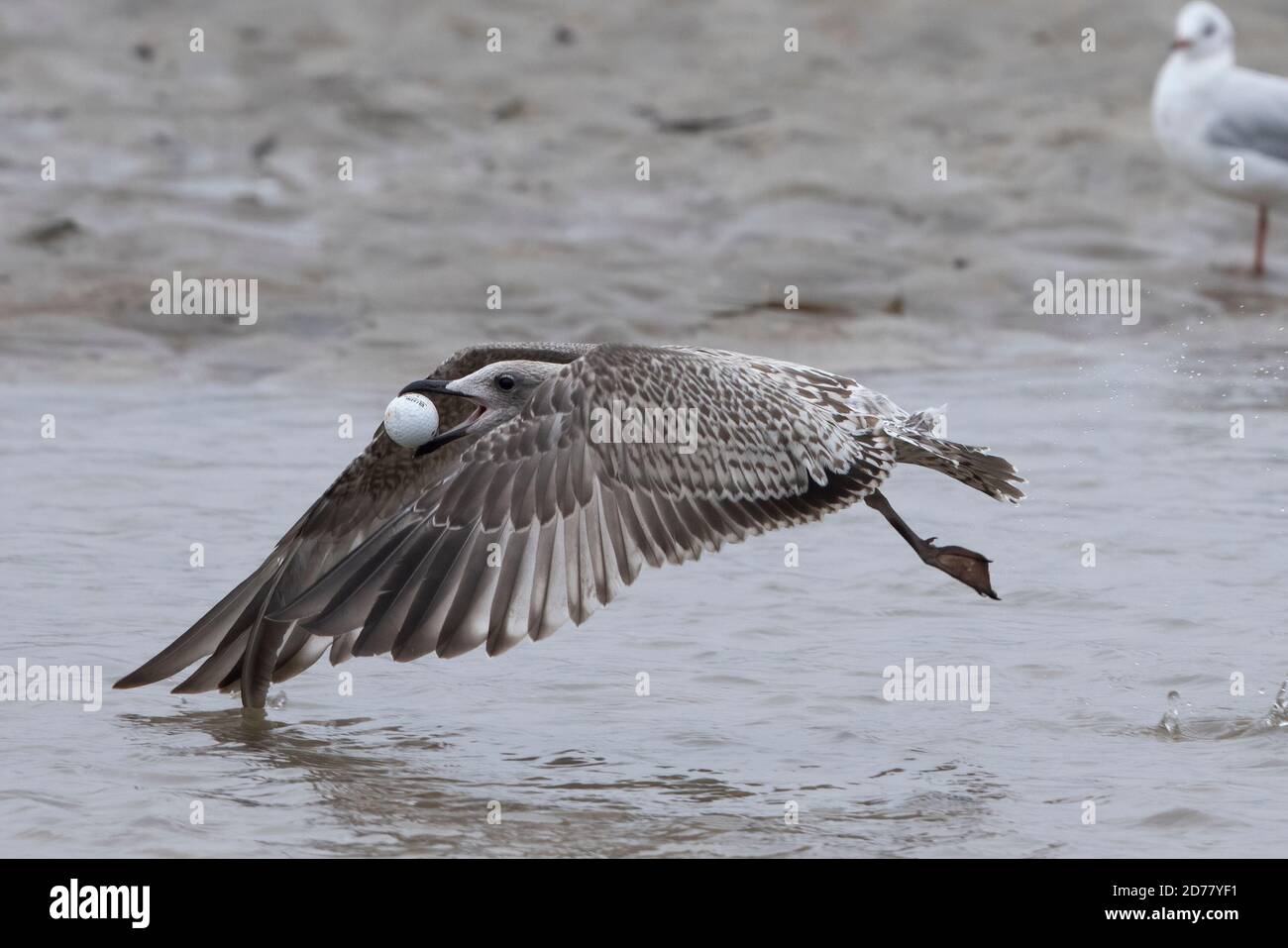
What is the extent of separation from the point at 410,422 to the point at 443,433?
125mm

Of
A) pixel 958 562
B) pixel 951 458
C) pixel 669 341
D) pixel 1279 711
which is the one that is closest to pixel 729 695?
pixel 958 562

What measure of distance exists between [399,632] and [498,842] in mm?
640

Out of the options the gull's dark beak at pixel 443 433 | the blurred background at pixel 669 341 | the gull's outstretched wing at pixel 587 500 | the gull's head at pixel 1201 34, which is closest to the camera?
the gull's outstretched wing at pixel 587 500

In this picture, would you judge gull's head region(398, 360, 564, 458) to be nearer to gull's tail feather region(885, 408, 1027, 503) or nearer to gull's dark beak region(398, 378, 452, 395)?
gull's dark beak region(398, 378, 452, 395)

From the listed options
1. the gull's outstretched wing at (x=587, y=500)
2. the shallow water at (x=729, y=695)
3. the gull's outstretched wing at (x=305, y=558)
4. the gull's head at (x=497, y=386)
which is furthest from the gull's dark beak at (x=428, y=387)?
the shallow water at (x=729, y=695)

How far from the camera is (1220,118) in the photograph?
43.2 ft

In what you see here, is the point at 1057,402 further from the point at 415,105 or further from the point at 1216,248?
the point at 415,105

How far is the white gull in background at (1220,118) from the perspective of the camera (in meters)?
13.2

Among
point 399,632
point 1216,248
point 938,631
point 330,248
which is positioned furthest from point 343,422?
point 1216,248

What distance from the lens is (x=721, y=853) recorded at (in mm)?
5430

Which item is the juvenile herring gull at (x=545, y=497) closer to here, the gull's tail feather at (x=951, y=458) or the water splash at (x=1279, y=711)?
the gull's tail feather at (x=951, y=458)

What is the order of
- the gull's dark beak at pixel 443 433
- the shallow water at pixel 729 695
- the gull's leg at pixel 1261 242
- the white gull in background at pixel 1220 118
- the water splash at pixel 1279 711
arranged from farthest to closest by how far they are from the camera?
the gull's leg at pixel 1261 242 < the white gull in background at pixel 1220 118 < the gull's dark beak at pixel 443 433 < the water splash at pixel 1279 711 < the shallow water at pixel 729 695

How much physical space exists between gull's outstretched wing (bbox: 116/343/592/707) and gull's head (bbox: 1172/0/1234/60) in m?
7.53

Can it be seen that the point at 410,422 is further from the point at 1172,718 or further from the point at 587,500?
the point at 1172,718
